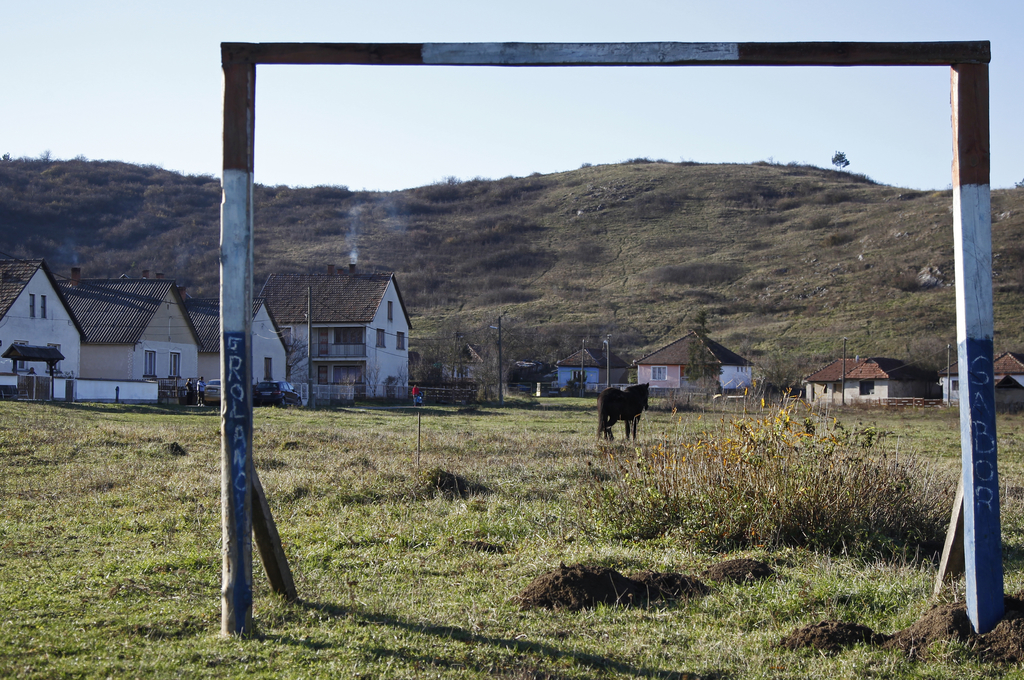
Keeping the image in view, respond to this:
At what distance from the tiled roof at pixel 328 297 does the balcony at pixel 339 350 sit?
67.5 inches

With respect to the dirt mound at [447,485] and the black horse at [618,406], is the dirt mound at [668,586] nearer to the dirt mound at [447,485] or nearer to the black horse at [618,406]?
the dirt mound at [447,485]

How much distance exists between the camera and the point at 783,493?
7.82 metres

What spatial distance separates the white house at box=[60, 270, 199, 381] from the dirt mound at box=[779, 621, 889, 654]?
44.3 meters

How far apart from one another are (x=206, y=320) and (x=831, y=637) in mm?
53253

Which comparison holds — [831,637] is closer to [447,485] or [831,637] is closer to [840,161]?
[447,485]

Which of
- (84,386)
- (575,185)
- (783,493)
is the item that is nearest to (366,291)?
(84,386)

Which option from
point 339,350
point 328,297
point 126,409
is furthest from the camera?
point 328,297

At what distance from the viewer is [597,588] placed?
6.29m

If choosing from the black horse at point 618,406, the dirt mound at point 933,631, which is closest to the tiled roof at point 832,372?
the black horse at point 618,406

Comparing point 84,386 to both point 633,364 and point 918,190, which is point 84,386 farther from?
point 918,190

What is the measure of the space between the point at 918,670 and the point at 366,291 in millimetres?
56881

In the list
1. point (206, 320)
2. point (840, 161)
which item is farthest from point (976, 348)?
point (840, 161)

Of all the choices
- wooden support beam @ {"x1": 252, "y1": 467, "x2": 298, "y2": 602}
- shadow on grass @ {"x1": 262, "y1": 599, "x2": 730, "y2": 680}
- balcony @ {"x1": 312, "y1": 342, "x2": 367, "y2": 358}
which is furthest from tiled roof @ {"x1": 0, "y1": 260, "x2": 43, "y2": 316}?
shadow on grass @ {"x1": 262, "y1": 599, "x2": 730, "y2": 680}

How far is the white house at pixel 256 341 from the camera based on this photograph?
5266 centimetres
